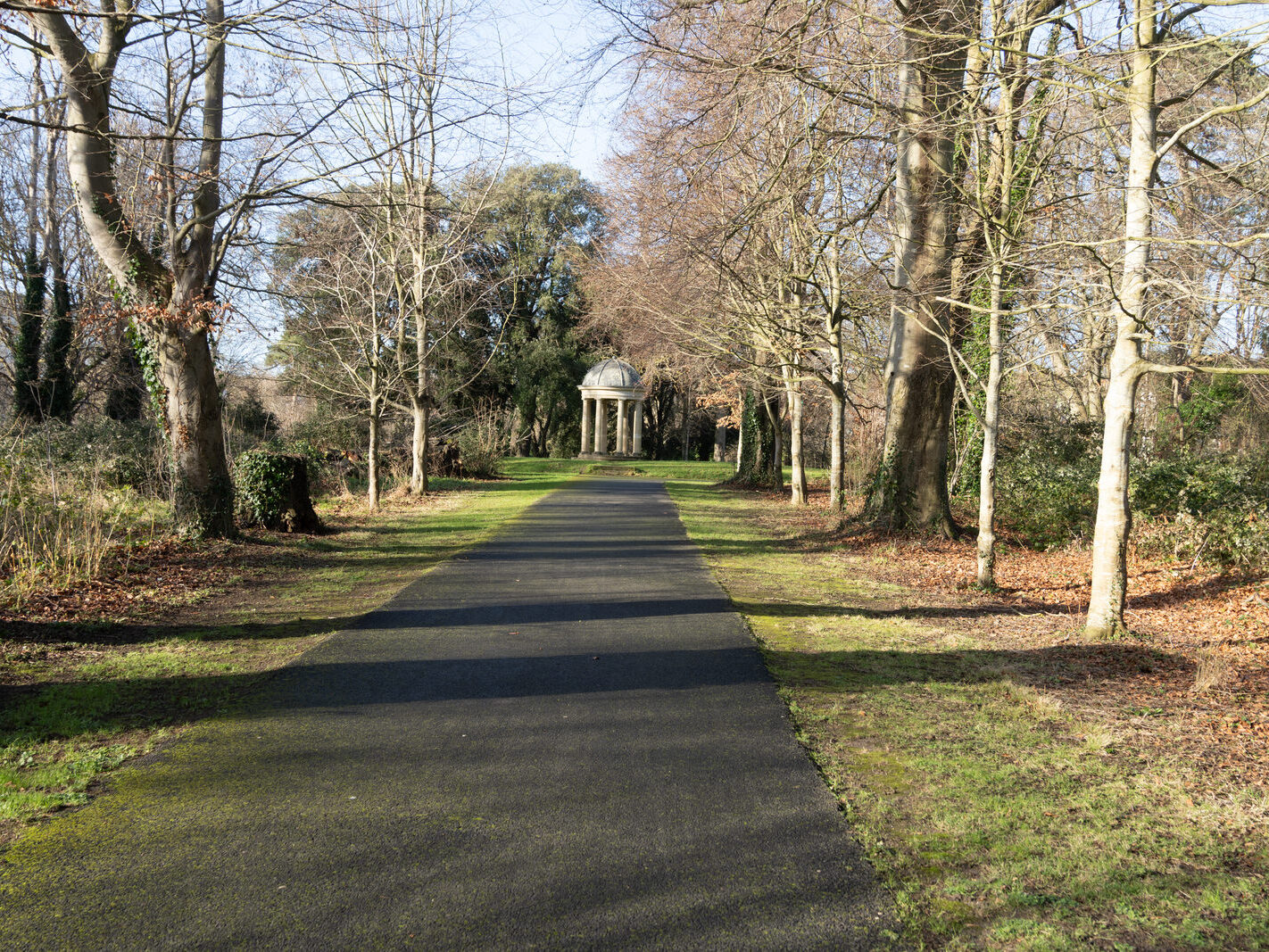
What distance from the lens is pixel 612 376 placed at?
42.7 meters

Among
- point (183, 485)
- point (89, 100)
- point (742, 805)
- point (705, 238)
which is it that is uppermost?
point (89, 100)

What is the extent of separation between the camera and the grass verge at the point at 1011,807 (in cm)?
318

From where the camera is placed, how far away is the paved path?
3051 mm

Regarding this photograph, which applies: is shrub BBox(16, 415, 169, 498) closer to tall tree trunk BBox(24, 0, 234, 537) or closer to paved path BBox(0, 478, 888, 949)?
tall tree trunk BBox(24, 0, 234, 537)

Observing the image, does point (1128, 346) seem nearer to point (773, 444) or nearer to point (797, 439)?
point (797, 439)

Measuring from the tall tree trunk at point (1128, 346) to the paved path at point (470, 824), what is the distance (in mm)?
3015

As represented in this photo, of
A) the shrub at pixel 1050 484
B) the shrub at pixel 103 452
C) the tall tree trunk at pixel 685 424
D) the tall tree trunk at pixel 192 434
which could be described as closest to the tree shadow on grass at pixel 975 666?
the shrub at pixel 1050 484

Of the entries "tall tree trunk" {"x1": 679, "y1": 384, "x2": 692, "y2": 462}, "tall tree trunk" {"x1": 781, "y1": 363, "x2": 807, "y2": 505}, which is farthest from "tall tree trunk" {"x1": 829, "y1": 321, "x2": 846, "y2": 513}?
"tall tree trunk" {"x1": 679, "y1": 384, "x2": 692, "y2": 462}

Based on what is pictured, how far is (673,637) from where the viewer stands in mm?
7262

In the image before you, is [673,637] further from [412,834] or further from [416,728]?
Answer: [412,834]

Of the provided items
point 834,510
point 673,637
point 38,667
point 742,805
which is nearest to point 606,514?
point 834,510

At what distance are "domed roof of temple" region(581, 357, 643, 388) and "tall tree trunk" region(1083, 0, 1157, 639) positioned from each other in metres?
35.8

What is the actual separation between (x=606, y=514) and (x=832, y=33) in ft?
34.5

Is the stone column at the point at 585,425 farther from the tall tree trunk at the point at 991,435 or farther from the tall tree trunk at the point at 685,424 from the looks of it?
the tall tree trunk at the point at 991,435
